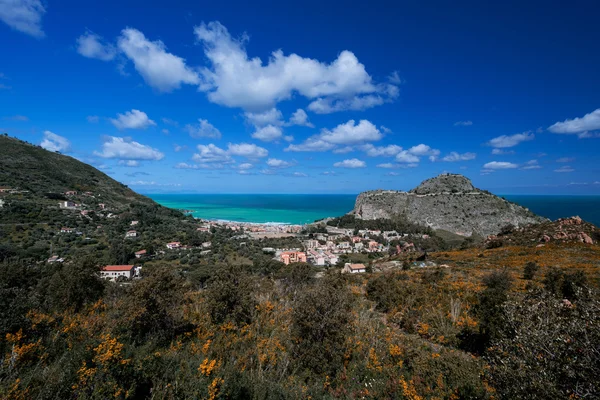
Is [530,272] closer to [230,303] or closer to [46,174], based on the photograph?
[230,303]

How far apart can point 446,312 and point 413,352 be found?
401cm

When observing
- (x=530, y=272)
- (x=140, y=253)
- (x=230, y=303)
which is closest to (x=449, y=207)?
(x=530, y=272)

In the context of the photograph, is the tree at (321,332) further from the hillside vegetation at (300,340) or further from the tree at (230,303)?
the tree at (230,303)

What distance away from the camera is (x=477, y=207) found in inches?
3061

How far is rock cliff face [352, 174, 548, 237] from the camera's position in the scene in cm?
7219

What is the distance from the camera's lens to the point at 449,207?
82000mm

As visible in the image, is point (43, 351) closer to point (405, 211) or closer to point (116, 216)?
point (116, 216)

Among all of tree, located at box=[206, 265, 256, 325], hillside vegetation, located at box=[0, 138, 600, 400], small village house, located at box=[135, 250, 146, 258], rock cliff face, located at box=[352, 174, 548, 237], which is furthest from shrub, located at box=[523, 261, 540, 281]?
rock cliff face, located at box=[352, 174, 548, 237]

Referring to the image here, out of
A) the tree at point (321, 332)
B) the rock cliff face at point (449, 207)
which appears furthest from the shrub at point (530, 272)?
the rock cliff face at point (449, 207)

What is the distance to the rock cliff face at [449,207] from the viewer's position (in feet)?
237

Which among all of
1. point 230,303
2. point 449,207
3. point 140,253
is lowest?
point 140,253

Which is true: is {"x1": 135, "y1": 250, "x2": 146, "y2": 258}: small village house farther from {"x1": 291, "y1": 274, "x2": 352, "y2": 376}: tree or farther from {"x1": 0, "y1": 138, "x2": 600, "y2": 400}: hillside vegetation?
{"x1": 291, "y1": 274, "x2": 352, "y2": 376}: tree

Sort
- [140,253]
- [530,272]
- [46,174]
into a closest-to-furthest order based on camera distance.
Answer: [530,272] → [140,253] → [46,174]

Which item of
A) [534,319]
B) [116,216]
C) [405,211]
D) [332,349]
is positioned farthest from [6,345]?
[405,211]
